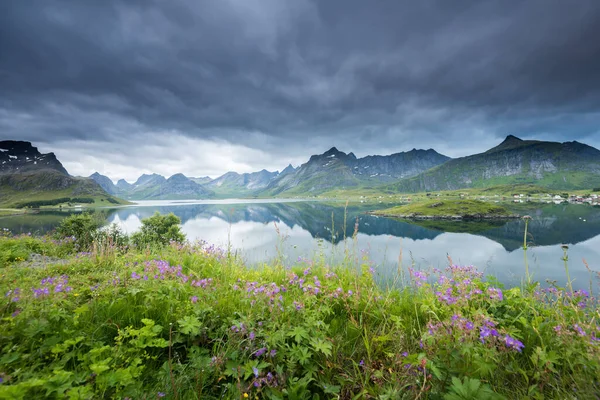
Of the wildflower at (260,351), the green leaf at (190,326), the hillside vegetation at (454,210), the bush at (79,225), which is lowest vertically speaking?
the hillside vegetation at (454,210)

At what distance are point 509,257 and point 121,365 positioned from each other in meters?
54.8

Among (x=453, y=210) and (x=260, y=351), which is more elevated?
(x=260, y=351)

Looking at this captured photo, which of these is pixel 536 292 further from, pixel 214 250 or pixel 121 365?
pixel 214 250

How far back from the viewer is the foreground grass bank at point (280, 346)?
2.68 meters

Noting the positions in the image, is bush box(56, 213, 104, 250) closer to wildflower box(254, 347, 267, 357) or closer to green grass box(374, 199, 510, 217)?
wildflower box(254, 347, 267, 357)

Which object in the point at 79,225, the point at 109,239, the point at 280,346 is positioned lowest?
the point at 79,225

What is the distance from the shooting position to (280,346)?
3414mm

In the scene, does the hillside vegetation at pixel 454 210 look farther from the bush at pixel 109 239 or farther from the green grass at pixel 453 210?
the bush at pixel 109 239

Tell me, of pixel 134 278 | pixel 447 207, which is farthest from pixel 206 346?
pixel 447 207

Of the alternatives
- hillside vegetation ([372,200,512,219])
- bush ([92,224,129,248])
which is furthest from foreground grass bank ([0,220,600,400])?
hillside vegetation ([372,200,512,219])

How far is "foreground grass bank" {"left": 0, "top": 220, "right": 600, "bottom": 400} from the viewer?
268 centimetres

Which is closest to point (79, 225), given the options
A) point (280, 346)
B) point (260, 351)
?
point (260, 351)

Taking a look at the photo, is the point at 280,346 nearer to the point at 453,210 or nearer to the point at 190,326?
the point at 190,326

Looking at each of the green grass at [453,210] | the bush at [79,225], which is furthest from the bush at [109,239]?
the green grass at [453,210]
